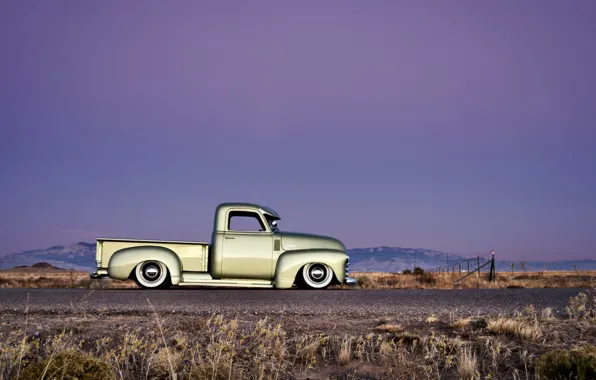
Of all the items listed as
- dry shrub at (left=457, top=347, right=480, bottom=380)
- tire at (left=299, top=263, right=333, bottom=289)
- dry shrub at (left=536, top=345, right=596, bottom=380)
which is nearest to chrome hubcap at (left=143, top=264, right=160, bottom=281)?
tire at (left=299, top=263, right=333, bottom=289)

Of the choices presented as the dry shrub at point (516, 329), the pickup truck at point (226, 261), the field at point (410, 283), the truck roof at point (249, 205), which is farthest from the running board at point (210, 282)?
the dry shrub at point (516, 329)

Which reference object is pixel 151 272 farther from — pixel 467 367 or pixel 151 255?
pixel 467 367

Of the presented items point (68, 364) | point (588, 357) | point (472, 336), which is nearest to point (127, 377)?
point (68, 364)

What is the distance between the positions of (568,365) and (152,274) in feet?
36.5

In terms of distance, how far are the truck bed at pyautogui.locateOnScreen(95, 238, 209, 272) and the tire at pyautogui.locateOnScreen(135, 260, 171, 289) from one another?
0.46 m

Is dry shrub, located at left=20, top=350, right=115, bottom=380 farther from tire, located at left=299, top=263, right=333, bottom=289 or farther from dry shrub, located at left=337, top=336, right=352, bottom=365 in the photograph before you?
tire, located at left=299, top=263, right=333, bottom=289

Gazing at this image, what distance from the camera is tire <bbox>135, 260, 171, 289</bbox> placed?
14297 millimetres

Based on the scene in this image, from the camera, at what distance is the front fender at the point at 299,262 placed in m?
14.3

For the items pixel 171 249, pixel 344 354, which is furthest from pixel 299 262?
pixel 344 354

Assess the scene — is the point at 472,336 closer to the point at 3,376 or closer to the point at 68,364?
the point at 68,364

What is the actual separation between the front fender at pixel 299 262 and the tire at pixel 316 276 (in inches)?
5.8

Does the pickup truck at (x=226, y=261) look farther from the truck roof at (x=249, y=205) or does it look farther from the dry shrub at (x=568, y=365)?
the dry shrub at (x=568, y=365)

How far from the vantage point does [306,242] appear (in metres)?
15.0

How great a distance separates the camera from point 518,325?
21.9 feet
